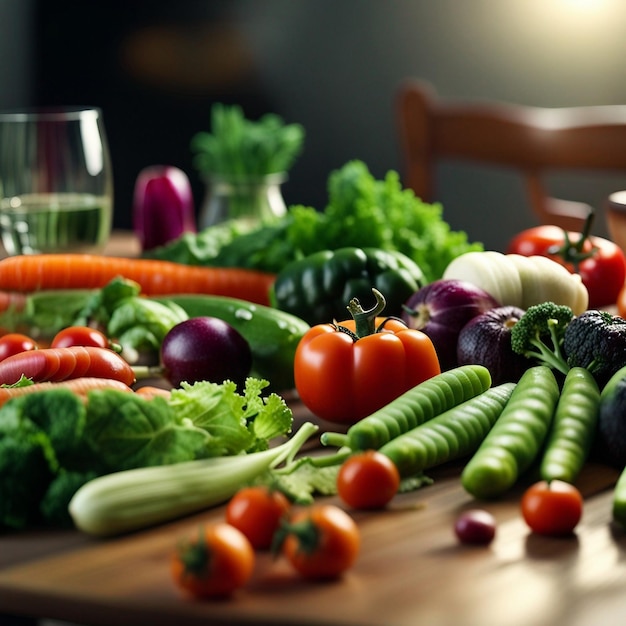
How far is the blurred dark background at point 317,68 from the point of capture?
4.29 metres

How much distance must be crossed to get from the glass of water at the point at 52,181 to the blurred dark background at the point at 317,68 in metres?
2.57

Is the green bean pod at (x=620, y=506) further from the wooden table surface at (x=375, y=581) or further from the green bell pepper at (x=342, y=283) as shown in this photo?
the green bell pepper at (x=342, y=283)

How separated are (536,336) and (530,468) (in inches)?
10.4

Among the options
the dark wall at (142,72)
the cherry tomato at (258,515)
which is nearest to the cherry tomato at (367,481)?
the cherry tomato at (258,515)

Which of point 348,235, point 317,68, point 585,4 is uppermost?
point 585,4

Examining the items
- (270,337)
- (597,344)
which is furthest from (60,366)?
(597,344)

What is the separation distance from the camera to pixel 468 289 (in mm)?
1611

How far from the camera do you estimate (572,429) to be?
4.09 ft

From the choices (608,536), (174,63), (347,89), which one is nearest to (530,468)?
(608,536)

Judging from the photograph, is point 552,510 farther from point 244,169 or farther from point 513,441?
point 244,169

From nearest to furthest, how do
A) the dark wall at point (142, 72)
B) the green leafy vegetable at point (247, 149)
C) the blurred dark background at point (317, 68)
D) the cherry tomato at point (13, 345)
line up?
the cherry tomato at point (13, 345)
the green leafy vegetable at point (247, 149)
the blurred dark background at point (317, 68)
the dark wall at point (142, 72)

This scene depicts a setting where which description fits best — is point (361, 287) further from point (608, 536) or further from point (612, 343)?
point (608, 536)

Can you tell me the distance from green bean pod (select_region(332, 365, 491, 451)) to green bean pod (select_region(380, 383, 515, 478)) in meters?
0.01

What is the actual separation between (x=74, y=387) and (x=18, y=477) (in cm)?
24
